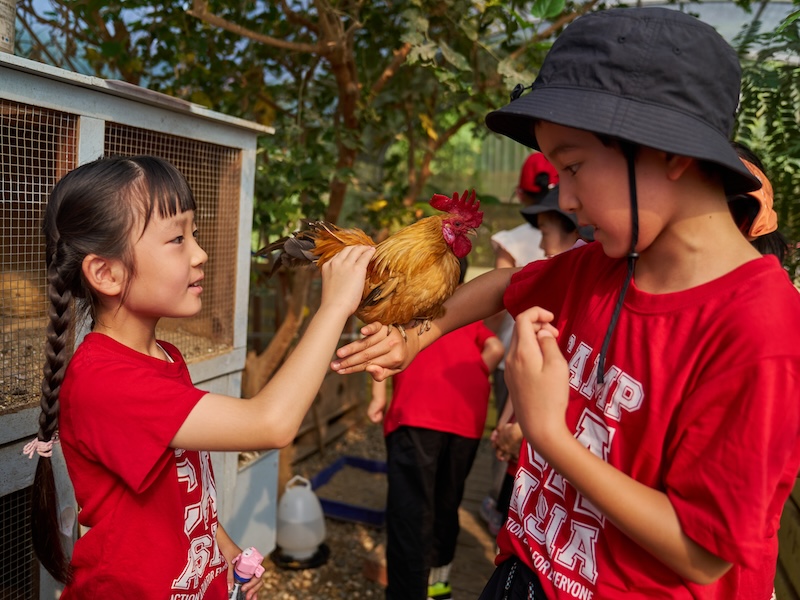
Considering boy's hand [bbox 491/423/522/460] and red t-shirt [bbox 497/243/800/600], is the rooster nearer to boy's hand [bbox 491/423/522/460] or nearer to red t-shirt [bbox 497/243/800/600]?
red t-shirt [bbox 497/243/800/600]

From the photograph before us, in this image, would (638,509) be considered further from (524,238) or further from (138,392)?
(524,238)

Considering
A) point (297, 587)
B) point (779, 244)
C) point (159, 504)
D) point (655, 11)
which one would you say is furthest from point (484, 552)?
point (655, 11)

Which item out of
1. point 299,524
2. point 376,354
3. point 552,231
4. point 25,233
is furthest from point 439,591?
point 25,233

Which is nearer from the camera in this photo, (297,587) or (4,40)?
(4,40)

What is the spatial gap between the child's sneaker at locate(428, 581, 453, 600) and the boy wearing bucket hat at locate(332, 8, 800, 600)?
2106mm

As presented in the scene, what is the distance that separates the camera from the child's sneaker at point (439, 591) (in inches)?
119

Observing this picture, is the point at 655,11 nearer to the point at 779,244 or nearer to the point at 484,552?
the point at 779,244

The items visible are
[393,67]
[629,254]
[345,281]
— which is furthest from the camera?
[393,67]

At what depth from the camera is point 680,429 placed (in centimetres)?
90

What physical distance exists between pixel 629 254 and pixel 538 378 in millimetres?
248

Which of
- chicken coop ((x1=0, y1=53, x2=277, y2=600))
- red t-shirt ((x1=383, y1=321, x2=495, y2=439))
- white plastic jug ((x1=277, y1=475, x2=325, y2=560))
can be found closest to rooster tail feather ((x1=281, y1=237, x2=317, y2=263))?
chicken coop ((x1=0, y1=53, x2=277, y2=600))

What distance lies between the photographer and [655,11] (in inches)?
36.7

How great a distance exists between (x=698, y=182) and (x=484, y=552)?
10.4 ft

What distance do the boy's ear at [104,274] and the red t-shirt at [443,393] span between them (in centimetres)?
167
